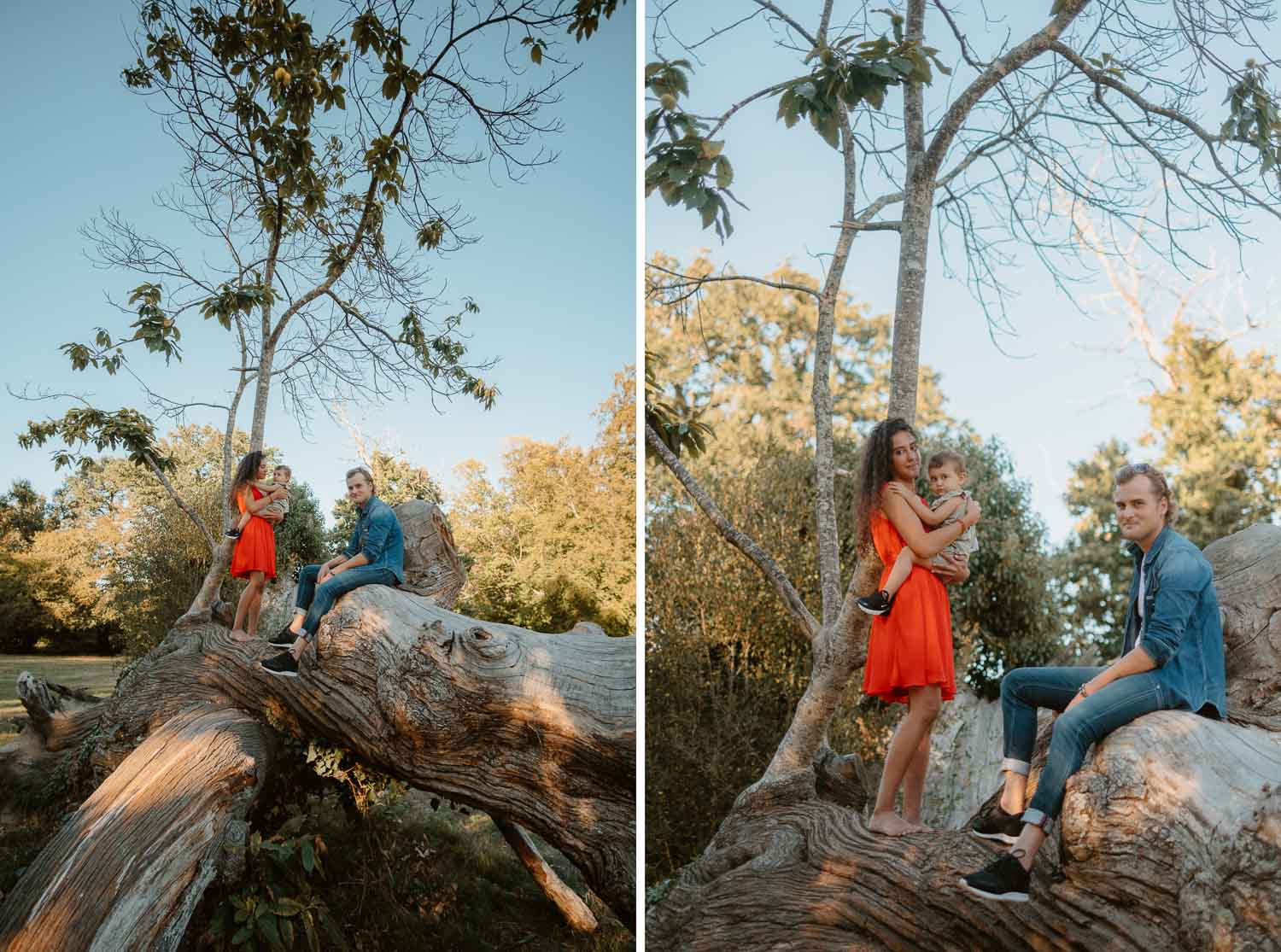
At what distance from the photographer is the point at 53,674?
3.67m

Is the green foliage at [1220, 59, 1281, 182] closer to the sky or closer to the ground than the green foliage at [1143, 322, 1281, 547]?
closer to the sky

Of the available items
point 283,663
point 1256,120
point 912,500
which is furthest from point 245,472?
point 1256,120

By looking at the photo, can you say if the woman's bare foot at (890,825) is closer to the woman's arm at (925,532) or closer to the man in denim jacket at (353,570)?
the woman's arm at (925,532)

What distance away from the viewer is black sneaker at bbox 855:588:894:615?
8.79 feet

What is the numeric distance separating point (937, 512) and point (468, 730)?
1720mm

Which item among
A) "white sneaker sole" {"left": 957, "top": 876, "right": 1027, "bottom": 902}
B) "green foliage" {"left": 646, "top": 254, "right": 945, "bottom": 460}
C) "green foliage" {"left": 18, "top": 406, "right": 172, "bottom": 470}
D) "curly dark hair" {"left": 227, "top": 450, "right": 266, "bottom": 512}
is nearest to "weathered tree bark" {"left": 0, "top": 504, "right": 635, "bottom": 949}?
"curly dark hair" {"left": 227, "top": 450, "right": 266, "bottom": 512}

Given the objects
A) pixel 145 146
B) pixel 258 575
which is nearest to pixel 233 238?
pixel 145 146

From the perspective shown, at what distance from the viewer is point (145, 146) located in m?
3.90

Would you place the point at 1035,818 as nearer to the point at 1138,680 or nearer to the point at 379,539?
the point at 1138,680

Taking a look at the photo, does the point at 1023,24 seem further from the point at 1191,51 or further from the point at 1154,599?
the point at 1154,599

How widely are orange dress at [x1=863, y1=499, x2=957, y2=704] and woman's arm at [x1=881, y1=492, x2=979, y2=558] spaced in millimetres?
72

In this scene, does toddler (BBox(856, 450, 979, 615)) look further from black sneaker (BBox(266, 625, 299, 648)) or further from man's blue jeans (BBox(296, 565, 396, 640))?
black sneaker (BBox(266, 625, 299, 648))

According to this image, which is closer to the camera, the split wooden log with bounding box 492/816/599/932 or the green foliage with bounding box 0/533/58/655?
the green foliage with bounding box 0/533/58/655

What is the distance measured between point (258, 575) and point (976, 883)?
10.0ft
